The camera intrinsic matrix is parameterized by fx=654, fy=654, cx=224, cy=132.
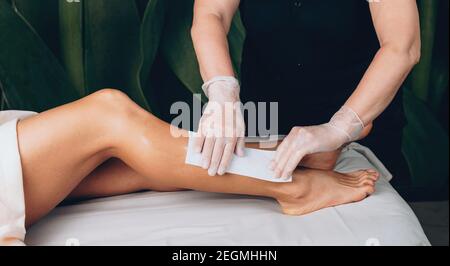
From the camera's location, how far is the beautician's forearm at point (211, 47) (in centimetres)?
142

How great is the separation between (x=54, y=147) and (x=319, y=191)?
547mm

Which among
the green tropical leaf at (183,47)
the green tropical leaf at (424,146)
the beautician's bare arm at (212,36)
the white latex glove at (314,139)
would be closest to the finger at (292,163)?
the white latex glove at (314,139)

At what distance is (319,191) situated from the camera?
4.50ft

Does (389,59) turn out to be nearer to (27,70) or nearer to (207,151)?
(207,151)

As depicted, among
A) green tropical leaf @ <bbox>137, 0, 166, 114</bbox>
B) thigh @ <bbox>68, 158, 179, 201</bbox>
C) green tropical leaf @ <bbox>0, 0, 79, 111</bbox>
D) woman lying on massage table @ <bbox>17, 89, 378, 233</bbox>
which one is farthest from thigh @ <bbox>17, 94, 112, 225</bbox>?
green tropical leaf @ <bbox>137, 0, 166, 114</bbox>

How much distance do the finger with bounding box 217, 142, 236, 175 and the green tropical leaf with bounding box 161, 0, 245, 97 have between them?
2.92ft

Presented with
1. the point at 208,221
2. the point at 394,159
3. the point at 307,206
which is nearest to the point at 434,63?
the point at 394,159

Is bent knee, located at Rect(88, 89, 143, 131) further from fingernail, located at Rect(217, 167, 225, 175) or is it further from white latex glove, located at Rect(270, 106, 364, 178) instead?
white latex glove, located at Rect(270, 106, 364, 178)

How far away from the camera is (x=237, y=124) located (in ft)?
4.35

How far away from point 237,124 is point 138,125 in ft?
0.65

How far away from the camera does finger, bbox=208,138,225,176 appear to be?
127 cm

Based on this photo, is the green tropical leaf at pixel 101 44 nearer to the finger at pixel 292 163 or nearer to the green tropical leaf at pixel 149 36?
the green tropical leaf at pixel 149 36

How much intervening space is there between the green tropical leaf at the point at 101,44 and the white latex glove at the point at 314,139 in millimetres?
906
